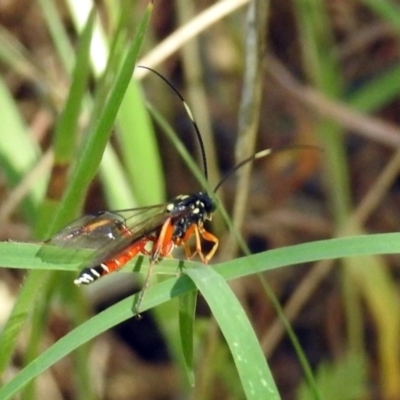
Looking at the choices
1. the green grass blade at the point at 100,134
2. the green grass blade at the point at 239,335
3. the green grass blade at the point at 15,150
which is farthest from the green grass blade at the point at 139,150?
the green grass blade at the point at 239,335

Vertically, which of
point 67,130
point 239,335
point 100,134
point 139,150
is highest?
point 139,150

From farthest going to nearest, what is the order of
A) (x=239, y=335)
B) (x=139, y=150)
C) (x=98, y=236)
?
(x=139, y=150)
(x=98, y=236)
(x=239, y=335)

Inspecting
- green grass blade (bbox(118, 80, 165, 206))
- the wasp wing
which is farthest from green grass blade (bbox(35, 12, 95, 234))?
green grass blade (bbox(118, 80, 165, 206))

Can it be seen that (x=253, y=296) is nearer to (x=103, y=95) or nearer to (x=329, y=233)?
(x=329, y=233)

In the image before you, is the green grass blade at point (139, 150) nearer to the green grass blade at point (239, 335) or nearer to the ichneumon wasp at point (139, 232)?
the ichneumon wasp at point (139, 232)

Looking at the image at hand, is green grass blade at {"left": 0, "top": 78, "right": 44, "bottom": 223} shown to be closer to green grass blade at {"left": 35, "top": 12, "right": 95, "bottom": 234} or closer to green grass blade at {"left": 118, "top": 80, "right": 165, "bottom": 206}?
green grass blade at {"left": 118, "top": 80, "right": 165, "bottom": 206}

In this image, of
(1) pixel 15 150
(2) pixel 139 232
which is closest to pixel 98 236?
(2) pixel 139 232

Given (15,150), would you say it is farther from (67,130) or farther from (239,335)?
(239,335)
